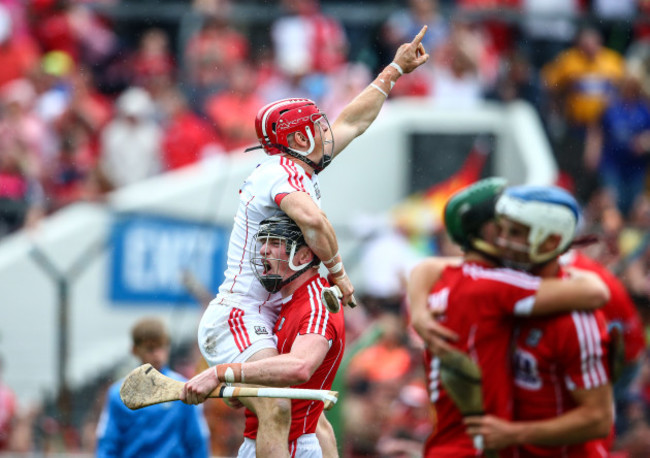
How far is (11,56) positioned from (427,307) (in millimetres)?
8920

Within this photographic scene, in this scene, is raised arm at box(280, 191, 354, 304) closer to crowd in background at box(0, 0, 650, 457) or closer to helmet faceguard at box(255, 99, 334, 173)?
helmet faceguard at box(255, 99, 334, 173)

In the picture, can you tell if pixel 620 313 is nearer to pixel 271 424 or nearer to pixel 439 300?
pixel 439 300

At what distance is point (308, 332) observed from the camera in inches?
187

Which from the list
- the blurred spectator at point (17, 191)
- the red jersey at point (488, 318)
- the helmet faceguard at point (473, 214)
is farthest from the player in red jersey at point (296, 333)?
the blurred spectator at point (17, 191)

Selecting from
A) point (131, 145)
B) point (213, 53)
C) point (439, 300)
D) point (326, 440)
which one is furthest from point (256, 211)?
point (213, 53)

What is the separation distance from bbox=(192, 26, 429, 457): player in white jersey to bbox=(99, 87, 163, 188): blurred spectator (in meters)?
6.77

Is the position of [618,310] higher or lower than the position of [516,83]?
lower

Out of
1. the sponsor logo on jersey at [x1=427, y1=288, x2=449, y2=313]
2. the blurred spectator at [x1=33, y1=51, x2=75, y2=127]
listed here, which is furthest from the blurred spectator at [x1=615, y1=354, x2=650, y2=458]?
the blurred spectator at [x1=33, y1=51, x2=75, y2=127]

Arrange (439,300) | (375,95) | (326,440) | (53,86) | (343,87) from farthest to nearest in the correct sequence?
(53,86)
(343,87)
(375,95)
(326,440)
(439,300)

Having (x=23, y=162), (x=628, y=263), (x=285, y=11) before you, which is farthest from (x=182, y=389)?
(x=285, y=11)

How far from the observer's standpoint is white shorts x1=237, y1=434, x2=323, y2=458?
16.2 ft

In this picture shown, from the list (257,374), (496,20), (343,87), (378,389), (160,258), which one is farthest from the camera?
(496,20)

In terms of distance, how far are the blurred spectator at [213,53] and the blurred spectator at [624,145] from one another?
13.3 feet

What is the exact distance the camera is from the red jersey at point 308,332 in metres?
4.83
